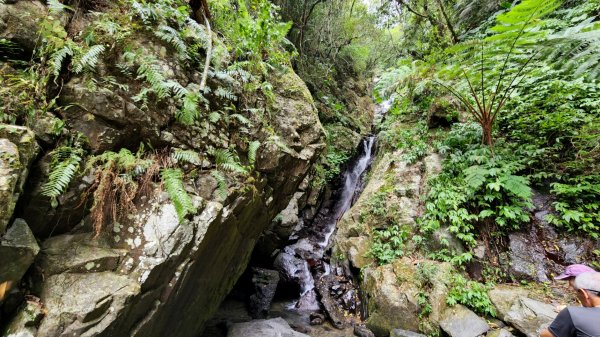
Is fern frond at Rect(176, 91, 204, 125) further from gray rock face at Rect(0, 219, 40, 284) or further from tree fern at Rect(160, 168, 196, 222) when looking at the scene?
gray rock face at Rect(0, 219, 40, 284)

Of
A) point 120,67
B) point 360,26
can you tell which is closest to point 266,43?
point 120,67

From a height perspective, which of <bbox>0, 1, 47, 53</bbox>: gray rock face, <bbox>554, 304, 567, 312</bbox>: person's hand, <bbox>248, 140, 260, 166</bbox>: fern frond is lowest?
<bbox>554, 304, 567, 312</bbox>: person's hand

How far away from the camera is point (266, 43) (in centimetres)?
493

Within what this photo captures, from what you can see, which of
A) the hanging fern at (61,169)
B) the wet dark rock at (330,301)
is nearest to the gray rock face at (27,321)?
the hanging fern at (61,169)

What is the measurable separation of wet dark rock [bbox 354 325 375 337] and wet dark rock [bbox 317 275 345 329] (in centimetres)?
43

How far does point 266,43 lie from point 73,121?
3.30 meters

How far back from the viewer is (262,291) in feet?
22.1

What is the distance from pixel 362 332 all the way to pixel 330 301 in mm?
1390

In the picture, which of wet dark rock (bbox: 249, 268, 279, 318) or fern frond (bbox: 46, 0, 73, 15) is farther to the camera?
wet dark rock (bbox: 249, 268, 279, 318)

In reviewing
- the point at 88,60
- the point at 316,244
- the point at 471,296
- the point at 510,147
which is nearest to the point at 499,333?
the point at 471,296

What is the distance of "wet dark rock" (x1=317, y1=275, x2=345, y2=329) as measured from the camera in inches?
243

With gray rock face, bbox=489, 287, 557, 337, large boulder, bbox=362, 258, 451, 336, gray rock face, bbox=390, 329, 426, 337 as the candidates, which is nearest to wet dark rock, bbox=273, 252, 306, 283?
large boulder, bbox=362, 258, 451, 336

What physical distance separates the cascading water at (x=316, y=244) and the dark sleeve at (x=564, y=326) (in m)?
5.19

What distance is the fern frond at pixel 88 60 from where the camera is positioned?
8.93 feet
